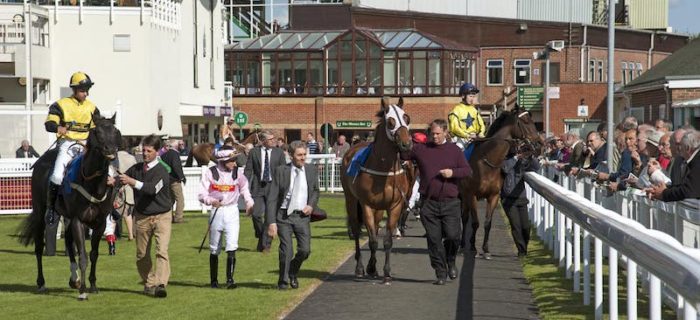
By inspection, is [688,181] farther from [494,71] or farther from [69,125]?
[494,71]

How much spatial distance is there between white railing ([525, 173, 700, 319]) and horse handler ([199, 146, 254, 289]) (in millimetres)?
3577

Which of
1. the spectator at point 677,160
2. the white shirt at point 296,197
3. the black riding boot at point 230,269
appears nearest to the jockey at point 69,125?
the black riding boot at point 230,269

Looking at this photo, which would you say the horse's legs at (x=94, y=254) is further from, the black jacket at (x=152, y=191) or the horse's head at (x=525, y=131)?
the horse's head at (x=525, y=131)

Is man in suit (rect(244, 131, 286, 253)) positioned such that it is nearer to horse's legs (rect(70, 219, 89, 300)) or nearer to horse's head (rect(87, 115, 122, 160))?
horse's legs (rect(70, 219, 89, 300))

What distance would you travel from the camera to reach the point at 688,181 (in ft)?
→ 33.8

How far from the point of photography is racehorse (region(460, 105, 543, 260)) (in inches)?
662

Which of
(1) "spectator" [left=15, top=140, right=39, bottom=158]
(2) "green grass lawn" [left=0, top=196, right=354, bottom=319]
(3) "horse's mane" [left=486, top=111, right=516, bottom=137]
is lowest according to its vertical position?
(2) "green grass lawn" [left=0, top=196, right=354, bottom=319]

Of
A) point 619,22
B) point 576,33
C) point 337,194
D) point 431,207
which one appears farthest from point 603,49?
point 431,207

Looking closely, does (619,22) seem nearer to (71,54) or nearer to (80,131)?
(71,54)

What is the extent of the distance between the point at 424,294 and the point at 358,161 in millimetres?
2251

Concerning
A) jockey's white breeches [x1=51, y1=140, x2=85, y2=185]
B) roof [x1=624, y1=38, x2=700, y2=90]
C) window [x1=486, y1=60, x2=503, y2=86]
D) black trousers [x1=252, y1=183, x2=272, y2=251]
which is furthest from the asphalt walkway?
window [x1=486, y1=60, x2=503, y2=86]

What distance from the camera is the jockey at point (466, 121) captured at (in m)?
17.9

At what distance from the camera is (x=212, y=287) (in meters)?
14.0

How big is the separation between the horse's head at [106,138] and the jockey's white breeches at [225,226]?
151 centimetres
